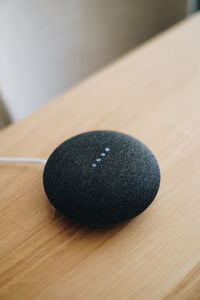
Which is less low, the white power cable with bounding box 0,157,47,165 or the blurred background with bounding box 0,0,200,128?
the blurred background with bounding box 0,0,200,128

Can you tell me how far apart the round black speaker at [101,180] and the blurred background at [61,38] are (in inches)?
21.0

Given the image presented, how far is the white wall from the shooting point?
83 centimetres

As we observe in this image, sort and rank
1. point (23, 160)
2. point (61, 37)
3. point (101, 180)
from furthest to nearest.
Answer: point (61, 37), point (23, 160), point (101, 180)

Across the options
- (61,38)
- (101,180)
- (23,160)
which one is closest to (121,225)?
(101,180)

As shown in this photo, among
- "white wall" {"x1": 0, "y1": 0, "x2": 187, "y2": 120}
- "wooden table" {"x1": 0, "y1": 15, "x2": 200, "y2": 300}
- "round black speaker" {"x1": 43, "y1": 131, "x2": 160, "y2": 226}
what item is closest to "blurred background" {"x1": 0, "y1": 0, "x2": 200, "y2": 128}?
"white wall" {"x1": 0, "y1": 0, "x2": 187, "y2": 120}

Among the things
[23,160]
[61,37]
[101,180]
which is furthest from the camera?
[61,37]

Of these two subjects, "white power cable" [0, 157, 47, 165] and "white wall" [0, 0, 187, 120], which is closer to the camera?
"white power cable" [0, 157, 47, 165]

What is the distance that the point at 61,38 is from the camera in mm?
926

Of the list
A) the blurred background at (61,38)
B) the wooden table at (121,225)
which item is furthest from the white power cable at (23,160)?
the blurred background at (61,38)

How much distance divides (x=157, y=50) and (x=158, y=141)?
0.29 metres

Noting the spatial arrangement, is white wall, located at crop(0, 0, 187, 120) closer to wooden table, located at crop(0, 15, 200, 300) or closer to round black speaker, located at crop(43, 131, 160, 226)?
wooden table, located at crop(0, 15, 200, 300)

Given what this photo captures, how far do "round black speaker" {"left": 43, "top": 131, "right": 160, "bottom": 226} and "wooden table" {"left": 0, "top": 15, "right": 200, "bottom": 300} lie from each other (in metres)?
0.04

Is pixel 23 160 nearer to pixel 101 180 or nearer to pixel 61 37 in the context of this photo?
pixel 101 180

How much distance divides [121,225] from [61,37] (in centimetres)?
74
